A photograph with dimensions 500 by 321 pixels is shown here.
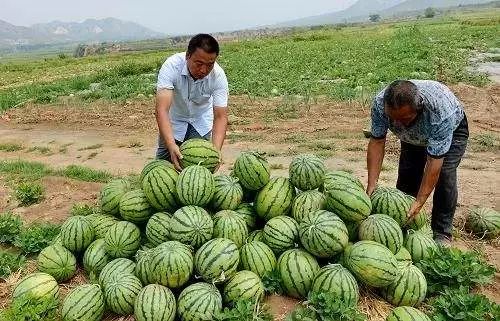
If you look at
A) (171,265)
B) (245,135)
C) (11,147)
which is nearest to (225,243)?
(171,265)

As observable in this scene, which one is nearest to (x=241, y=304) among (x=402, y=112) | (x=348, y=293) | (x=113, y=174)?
(x=348, y=293)

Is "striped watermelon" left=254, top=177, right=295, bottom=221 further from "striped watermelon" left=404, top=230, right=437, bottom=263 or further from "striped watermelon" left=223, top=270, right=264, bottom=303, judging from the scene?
"striped watermelon" left=404, top=230, right=437, bottom=263

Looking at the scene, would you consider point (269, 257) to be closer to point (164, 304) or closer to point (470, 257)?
point (164, 304)

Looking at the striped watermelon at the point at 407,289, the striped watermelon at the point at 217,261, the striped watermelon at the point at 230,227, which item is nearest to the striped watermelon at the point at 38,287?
the striped watermelon at the point at 217,261

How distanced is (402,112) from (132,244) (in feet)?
8.63

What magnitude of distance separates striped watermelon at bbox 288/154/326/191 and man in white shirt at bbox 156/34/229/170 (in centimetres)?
102

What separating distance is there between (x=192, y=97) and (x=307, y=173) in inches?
67.9

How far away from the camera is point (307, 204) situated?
447 cm

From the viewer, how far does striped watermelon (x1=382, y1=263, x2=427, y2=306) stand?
4047 mm

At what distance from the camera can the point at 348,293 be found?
12.6 ft

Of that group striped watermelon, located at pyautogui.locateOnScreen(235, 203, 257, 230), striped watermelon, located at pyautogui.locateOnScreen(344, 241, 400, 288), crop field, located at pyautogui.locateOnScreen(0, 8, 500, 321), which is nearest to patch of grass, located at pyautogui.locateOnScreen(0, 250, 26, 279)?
crop field, located at pyautogui.locateOnScreen(0, 8, 500, 321)

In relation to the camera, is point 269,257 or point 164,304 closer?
point 164,304

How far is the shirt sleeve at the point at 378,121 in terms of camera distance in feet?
16.4

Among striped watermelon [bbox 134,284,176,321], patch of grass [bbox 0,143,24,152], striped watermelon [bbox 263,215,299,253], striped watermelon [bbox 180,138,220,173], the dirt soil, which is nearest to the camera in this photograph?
striped watermelon [bbox 134,284,176,321]
